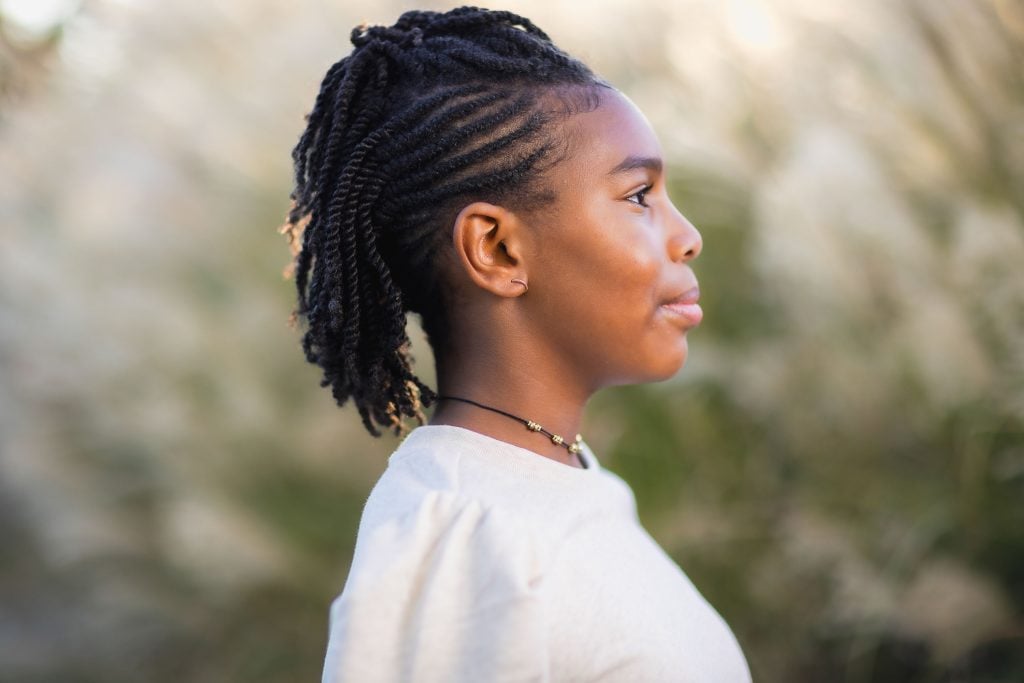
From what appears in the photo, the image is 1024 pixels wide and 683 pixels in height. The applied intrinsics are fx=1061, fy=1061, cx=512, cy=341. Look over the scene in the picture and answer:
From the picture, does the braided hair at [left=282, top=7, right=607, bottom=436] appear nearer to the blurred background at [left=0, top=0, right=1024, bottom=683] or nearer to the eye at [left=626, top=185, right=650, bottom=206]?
the eye at [left=626, top=185, right=650, bottom=206]

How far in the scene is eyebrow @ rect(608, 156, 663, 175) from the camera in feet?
Answer: 3.15

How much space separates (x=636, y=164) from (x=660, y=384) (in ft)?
1.82

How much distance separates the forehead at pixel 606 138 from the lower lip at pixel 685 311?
0.14 metres

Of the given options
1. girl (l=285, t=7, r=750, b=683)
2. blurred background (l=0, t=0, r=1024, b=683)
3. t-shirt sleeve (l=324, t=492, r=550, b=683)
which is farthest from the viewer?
blurred background (l=0, t=0, r=1024, b=683)

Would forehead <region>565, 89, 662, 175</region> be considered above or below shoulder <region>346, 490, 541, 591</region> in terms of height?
above

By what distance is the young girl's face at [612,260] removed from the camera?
36.9 inches

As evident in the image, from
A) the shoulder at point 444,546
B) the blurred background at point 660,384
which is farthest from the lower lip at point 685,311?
the blurred background at point 660,384

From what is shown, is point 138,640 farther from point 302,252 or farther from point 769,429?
point 769,429

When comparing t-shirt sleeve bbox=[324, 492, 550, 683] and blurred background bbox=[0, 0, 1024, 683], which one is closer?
t-shirt sleeve bbox=[324, 492, 550, 683]

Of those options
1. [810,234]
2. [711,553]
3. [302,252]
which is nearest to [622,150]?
[302,252]

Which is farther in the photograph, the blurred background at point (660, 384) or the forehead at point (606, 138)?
the blurred background at point (660, 384)

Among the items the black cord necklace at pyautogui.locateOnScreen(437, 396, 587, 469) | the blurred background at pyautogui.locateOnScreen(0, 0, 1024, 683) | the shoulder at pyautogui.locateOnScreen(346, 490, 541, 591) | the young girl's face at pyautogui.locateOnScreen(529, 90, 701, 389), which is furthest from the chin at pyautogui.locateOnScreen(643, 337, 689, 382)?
the blurred background at pyautogui.locateOnScreen(0, 0, 1024, 683)

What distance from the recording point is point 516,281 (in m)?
0.94

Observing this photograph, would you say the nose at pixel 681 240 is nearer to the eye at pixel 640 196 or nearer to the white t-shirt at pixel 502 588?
the eye at pixel 640 196
